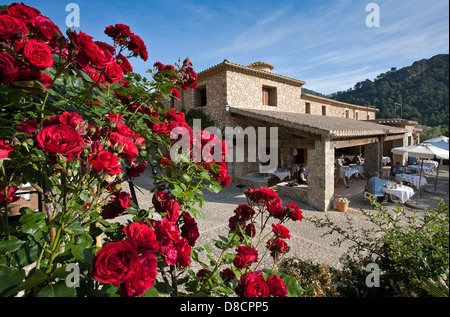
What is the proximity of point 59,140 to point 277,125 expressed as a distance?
9.77m

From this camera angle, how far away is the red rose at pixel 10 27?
2.82ft

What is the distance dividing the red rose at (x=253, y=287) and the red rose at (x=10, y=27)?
4.76ft

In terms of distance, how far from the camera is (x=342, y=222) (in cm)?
666

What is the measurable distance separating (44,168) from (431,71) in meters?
32.5

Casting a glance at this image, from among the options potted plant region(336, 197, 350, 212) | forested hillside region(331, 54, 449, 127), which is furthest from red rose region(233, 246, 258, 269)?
forested hillside region(331, 54, 449, 127)

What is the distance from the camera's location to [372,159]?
41.5 feet

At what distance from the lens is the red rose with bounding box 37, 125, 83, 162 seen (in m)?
0.72

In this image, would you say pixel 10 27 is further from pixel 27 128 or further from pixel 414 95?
pixel 414 95

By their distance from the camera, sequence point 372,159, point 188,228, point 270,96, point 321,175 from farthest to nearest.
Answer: point 270,96, point 372,159, point 321,175, point 188,228

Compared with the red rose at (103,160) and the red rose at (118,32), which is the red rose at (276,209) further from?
the red rose at (118,32)

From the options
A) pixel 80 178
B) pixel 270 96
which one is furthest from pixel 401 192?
pixel 80 178

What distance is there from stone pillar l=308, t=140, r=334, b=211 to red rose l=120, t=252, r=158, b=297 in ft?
25.8
